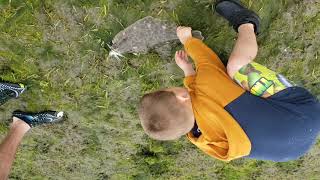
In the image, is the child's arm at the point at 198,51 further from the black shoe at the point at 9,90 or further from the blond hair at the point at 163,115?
the black shoe at the point at 9,90

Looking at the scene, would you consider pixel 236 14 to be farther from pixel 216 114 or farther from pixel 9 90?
pixel 9 90

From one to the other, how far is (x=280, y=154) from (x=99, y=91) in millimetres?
2074

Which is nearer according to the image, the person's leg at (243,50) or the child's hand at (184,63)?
the person's leg at (243,50)

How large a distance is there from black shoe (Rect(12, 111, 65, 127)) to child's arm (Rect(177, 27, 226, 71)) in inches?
69.1

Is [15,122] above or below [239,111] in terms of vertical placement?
above

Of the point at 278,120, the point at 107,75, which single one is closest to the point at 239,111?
the point at 278,120

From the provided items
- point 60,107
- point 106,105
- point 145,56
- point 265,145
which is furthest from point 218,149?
point 60,107

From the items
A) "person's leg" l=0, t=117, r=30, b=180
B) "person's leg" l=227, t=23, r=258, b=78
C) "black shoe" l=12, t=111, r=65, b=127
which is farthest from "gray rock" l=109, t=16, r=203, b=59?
"person's leg" l=0, t=117, r=30, b=180

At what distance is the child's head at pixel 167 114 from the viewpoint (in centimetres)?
354

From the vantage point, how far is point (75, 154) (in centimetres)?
571

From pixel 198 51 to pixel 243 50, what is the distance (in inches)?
16.3

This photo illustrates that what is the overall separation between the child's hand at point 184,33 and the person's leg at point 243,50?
19.3 inches

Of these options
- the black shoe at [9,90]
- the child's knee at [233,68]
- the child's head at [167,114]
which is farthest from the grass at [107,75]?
the child's head at [167,114]

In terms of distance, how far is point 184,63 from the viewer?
14.8 ft
